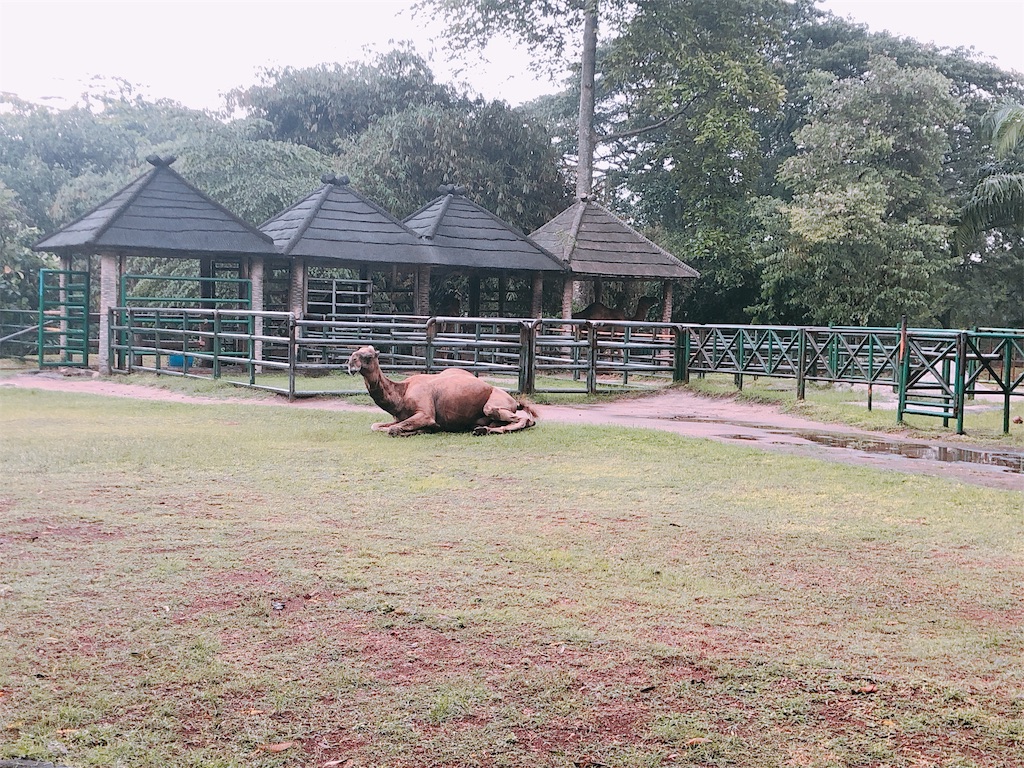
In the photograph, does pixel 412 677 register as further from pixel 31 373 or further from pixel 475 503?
pixel 31 373

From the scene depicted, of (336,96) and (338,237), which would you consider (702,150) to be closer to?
(336,96)

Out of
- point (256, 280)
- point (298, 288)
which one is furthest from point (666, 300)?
point (256, 280)

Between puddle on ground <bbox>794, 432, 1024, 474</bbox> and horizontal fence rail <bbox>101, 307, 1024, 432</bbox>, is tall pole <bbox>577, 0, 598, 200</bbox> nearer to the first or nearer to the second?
horizontal fence rail <bbox>101, 307, 1024, 432</bbox>

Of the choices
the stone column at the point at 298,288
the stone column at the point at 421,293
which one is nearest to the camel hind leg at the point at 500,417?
the stone column at the point at 298,288

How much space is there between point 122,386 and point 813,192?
19785 millimetres

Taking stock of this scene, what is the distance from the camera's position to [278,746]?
3.49m

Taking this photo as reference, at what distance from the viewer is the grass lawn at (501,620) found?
360cm

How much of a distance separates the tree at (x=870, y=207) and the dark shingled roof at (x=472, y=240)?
7.27 metres

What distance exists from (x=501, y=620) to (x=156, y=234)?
58.9 ft

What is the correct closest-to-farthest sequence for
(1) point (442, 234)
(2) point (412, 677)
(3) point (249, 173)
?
(2) point (412, 677)
(1) point (442, 234)
(3) point (249, 173)

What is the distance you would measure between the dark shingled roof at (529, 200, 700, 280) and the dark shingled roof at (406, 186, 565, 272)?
3.13ft

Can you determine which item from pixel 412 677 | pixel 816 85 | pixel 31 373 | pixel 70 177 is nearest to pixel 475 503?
pixel 412 677

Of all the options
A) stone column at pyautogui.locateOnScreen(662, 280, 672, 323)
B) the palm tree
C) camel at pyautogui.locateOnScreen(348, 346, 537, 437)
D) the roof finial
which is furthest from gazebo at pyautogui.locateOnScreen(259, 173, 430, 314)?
the palm tree

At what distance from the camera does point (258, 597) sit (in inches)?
197
